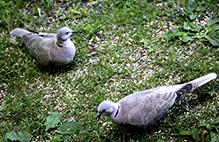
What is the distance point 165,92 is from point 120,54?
1.32 m

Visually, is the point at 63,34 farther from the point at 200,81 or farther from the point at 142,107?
the point at 200,81

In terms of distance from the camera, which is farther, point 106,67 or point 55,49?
point 106,67

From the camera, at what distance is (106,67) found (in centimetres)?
409

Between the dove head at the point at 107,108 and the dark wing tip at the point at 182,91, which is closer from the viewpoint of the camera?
the dove head at the point at 107,108

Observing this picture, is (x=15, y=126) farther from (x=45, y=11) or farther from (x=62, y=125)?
(x=45, y=11)

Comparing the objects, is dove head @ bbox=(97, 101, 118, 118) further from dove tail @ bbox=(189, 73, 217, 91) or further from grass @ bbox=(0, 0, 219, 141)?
dove tail @ bbox=(189, 73, 217, 91)

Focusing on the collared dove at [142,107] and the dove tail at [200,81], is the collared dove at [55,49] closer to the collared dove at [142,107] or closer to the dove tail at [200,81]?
the collared dove at [142,107]

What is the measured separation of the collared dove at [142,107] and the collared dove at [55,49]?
129 cm

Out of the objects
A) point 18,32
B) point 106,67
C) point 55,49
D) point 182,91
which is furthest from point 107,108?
point 18,32

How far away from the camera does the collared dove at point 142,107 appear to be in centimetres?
305

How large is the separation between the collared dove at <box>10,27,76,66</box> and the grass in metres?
0.26

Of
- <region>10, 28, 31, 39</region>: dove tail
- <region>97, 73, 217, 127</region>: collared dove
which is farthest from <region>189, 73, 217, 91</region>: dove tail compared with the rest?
<region>10, 28, 31, 39</region>: dove tail

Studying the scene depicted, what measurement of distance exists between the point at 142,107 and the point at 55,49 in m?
1.75

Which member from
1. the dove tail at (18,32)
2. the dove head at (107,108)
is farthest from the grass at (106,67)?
the dove head at (107,108)
